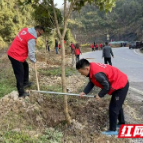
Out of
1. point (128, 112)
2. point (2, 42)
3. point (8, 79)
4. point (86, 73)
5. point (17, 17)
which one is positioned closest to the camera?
point (86, 73)

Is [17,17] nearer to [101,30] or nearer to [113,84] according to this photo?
[113,84]

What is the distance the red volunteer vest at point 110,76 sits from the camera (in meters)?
2.83

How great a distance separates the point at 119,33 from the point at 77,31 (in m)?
14.9

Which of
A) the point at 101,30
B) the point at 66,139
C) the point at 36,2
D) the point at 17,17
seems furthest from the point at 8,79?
the point at 101,30

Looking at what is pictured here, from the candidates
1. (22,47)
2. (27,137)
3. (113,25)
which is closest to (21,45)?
(22,47)

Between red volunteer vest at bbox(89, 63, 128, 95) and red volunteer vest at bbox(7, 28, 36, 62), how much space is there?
146cm

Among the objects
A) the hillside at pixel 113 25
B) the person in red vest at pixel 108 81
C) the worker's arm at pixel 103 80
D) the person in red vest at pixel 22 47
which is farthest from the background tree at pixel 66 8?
the hillside at pixel 113 25

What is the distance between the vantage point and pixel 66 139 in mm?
2941

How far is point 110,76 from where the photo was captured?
2.92 metres

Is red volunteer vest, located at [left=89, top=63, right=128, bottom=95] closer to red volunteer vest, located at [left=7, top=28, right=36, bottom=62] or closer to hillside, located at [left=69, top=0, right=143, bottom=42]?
red volunteer vest, located at [left=7, top=28, right=36, bottom=62]

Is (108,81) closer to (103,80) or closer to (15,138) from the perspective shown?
(103,80)

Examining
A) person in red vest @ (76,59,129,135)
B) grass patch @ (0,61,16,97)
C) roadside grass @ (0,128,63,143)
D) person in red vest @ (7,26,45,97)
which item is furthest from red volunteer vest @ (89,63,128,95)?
grass patch @ (0,61,16,97)

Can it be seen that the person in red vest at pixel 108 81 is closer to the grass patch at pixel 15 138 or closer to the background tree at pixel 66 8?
the background tree at pixel 66 8

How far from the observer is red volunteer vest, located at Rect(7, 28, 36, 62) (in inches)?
146
